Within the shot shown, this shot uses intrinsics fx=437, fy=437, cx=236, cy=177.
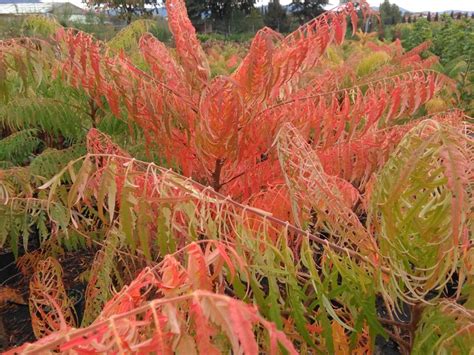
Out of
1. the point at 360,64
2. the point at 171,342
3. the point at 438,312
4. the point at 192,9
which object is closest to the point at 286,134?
the point at 438,312

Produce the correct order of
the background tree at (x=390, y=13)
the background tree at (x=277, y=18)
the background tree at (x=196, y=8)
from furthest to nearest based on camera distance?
the background tree at (x=390, y=13) → the background tree at (x=277, y=18) → the background tree at (x=196, y=8)

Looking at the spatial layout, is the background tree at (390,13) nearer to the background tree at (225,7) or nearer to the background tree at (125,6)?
the background tree at (225,7)

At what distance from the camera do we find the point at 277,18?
26172 millimetres

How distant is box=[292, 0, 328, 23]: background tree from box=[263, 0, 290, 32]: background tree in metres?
1.50

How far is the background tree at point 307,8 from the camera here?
90.3 ft

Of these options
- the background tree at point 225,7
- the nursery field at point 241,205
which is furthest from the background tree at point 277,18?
the nursery field at point 241,205

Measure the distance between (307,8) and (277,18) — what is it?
8.99 feet

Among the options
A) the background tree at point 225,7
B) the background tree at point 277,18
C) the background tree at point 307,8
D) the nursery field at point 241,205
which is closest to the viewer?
the nursery field at point 241,205

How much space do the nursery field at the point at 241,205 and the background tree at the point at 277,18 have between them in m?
24.8

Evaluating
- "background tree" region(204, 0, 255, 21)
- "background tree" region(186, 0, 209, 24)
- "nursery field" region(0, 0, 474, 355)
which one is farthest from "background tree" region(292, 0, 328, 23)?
"nursery field" region(0, 0, 474, 355)

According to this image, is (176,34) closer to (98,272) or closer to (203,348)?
(98,272)

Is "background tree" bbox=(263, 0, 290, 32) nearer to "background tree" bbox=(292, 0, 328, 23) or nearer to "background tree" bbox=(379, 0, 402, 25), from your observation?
"background tree" bbox=(292, 0, 328, 23)

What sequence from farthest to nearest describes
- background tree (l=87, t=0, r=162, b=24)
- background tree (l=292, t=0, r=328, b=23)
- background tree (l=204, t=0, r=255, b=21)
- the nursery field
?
background tree (l=292, t=0, r=328, b=23) → background tree (l=204, t=0, r=255, b=21) → background tree (l=87, t=0, r=162, b=24) → the nursery field

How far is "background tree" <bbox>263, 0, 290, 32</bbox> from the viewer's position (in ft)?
85.5
